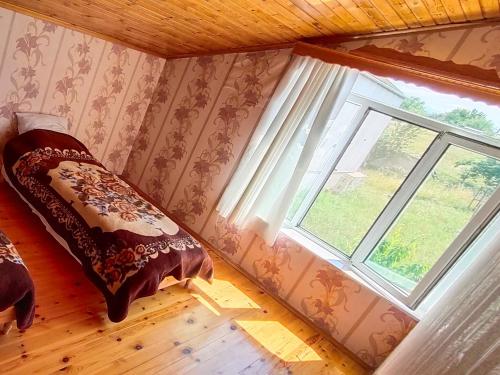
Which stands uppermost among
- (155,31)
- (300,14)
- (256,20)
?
(300,14)

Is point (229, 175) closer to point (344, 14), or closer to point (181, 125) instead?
point (181, 125)

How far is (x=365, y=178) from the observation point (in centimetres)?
237

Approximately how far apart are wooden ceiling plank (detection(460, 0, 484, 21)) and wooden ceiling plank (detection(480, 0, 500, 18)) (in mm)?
18

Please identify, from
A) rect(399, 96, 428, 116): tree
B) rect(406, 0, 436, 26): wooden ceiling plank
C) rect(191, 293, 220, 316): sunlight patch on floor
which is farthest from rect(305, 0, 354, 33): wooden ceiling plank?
rect(191, 293, 220, 316): sunlight patch on floor

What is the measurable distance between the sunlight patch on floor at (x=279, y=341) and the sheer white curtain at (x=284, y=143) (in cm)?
62

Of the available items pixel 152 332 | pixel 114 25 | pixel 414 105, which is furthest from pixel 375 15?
pixel 152 332

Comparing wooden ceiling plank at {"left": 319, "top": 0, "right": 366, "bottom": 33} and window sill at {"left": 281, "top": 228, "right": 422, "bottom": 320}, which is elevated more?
wooden ceiling plank at {"left": 319, "top": 0, "right": 366, "bottom": 33}

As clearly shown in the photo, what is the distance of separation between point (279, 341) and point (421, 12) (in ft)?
7.06

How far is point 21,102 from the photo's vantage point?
2566 millimetres

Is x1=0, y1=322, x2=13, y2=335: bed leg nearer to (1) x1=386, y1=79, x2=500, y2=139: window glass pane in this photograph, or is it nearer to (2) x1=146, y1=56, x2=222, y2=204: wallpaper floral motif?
(2) x1=146, y1=56, x2=222, y2=204: wallpaper floral motif

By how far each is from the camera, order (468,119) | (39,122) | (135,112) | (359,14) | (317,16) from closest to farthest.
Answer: (359,14) < (317,16) < (468,119) < (39,122) < (135,112)

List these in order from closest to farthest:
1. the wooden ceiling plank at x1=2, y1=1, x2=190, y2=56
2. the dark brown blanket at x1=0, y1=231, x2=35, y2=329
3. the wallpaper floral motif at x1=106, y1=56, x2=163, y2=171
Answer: the dark brown blanket at x1=0, y1=231, x2=35, y2=329 → the wooden ceiling plank at x1=2, y1=1, x2=190, y2=56 → the wallpaper floral motif at x1=106, y1=56, x2=163, y2=171

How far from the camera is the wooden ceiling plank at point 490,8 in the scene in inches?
58.4

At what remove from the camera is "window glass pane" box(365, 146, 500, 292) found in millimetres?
1939
